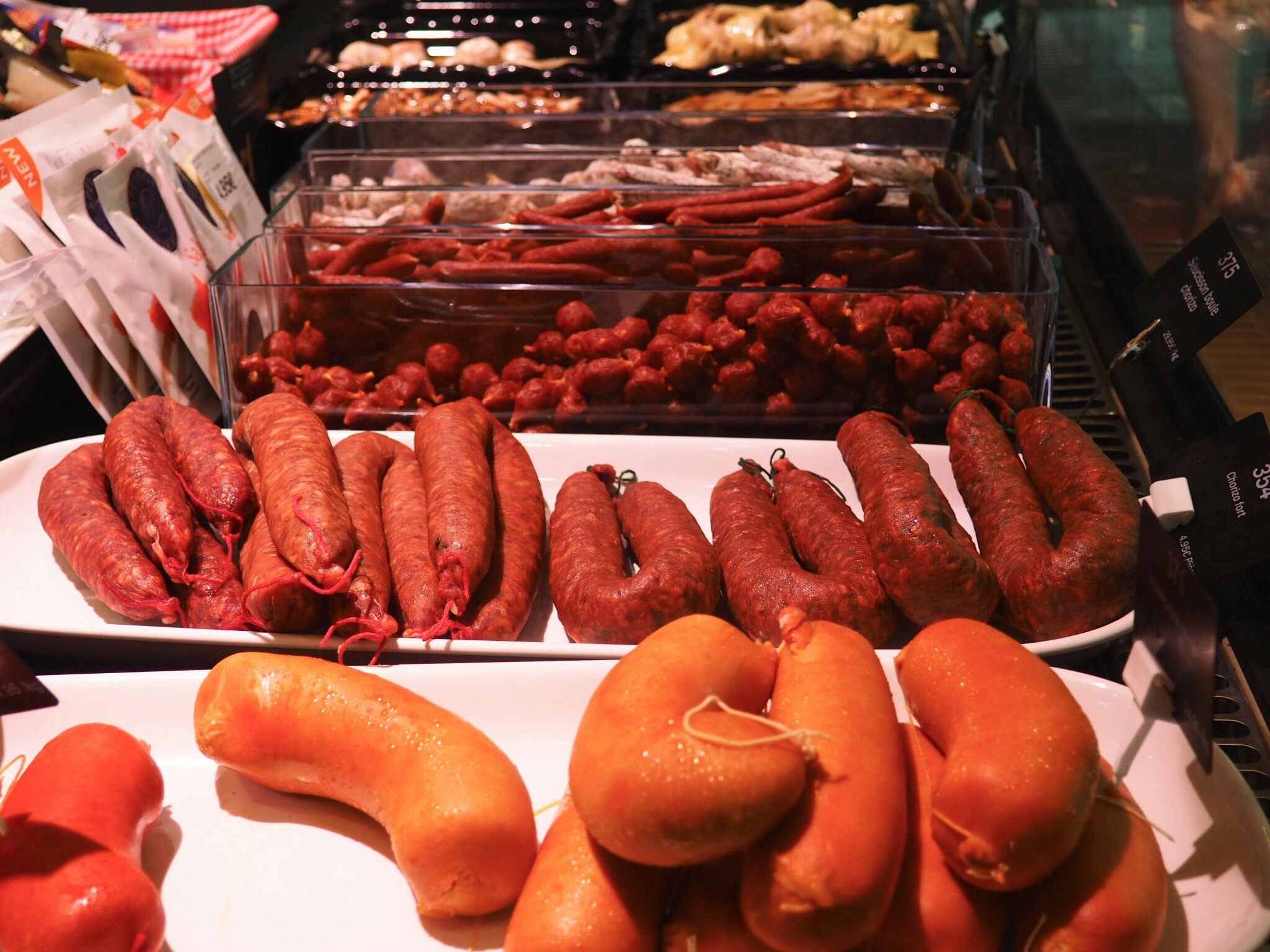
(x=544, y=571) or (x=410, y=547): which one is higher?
(x=410, y=547)

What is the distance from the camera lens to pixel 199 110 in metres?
3.56

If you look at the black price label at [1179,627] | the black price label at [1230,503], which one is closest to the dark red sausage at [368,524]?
the black price label at [1179,627]

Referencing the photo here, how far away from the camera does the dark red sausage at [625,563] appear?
201 centimetres

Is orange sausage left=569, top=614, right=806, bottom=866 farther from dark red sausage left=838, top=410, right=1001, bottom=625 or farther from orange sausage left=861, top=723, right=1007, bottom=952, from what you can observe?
dark red sausage left=838, top=410, right=1001, bottom=625

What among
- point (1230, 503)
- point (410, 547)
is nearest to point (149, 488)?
point (410, 547)

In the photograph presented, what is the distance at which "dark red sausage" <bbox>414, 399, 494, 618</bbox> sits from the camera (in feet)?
6.97

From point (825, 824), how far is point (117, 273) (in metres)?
2.50

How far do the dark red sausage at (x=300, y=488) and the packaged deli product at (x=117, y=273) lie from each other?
565 millimetres

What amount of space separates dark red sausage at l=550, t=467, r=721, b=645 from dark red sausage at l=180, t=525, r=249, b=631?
662mm

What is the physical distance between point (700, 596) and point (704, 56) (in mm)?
3764

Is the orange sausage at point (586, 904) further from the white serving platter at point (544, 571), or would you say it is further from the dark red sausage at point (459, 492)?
the dark red sausage at point (459, 492)

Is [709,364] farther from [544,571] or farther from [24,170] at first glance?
[24,170]

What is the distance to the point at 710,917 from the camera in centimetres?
133

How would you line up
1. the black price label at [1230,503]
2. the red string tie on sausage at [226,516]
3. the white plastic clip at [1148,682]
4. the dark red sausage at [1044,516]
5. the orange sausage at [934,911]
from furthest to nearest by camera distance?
the red string tie on sausage at [226,516] < the dark red sausage at [1044,516] < the black price label at [1230,503] < the white plastic clip at [1148,682] < the orange sausage at [934,911]
